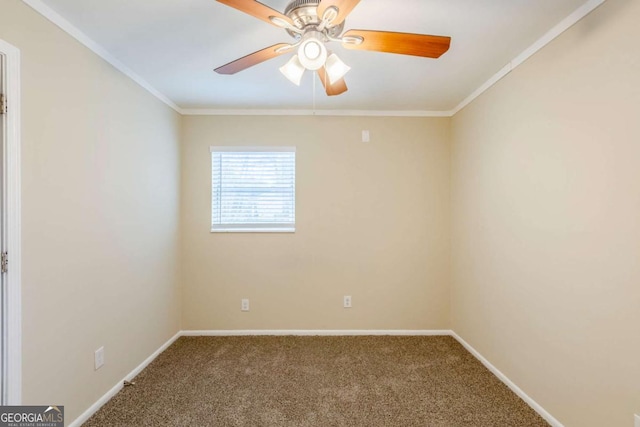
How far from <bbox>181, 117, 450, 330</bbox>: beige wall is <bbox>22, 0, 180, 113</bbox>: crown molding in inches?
30.0

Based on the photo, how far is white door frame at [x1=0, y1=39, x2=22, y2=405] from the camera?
139 cm

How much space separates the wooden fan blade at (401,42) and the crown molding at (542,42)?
0.87 m

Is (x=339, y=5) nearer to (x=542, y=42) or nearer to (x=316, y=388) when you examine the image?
(x=542, y=42)

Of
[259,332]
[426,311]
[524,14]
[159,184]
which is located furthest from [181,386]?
[524,14]

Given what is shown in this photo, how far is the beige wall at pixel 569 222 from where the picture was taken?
4.55ft

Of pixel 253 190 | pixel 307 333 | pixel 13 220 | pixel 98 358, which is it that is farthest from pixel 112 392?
pixel 253 190

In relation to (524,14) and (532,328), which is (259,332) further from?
(524,14)

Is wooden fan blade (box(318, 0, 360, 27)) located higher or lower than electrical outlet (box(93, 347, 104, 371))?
higher

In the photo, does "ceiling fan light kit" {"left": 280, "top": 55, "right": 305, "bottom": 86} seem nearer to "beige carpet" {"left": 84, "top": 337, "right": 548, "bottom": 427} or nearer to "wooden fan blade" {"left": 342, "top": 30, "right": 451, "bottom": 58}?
"wooden fan blade" {"left": 342, "top": 30, "right": 451, "bottom": 58}

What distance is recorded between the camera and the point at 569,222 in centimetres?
169

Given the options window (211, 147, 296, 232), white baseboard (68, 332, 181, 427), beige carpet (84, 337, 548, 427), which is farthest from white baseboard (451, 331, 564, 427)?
white baseboard (68, 332, 181, 427)

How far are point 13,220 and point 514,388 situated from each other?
3194 mm

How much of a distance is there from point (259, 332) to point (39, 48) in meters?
2.79

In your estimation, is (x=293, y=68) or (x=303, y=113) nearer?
(x=293, y=68)
